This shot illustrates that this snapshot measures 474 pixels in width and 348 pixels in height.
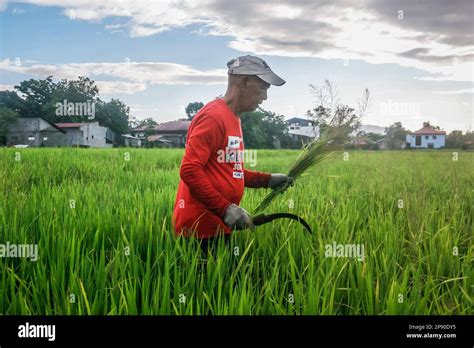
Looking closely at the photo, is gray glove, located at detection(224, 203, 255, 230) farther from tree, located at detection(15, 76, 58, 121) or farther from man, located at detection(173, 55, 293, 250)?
tree, located at detection(15, 76, 58, 121)

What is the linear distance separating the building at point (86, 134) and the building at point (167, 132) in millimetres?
173

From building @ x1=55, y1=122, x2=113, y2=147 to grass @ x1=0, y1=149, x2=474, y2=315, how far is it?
0.32 m

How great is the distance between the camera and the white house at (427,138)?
170 cm

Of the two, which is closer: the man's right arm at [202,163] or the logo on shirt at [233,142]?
the man's right arm at [202,163]

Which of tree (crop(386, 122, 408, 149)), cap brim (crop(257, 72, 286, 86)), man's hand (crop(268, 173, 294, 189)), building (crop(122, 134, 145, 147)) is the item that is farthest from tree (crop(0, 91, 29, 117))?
tree (crop(386, 122, 408, 149))

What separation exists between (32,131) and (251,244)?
1.13 m

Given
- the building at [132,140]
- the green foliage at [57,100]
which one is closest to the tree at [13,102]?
the green foliage at [57,100]

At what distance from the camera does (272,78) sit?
1.65 m

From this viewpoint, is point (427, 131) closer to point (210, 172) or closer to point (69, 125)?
point (210, 172)

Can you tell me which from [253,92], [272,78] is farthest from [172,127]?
[272,78]

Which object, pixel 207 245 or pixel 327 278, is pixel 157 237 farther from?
pixel 327 278

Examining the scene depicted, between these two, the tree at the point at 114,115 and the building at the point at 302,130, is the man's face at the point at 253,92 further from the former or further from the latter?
the tree at the point at 114,115
